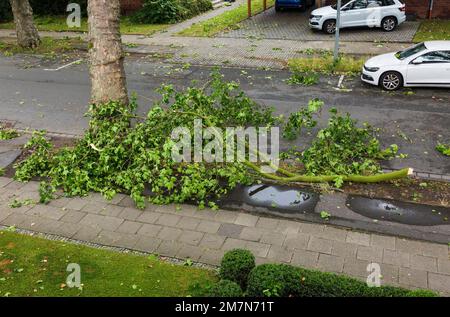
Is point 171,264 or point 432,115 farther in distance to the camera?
point 432,115

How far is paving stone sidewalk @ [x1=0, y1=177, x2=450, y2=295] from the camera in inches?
256

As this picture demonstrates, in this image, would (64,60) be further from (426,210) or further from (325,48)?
(426,210)

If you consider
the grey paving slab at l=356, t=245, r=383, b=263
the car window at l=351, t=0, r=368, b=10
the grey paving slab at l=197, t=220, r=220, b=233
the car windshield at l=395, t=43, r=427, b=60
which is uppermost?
the car window at l=351, t=0, r=368, b=10

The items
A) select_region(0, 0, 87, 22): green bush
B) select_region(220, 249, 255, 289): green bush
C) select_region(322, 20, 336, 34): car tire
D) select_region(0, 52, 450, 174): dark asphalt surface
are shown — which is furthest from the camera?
select_region(0, 0, 87, 22): green bush

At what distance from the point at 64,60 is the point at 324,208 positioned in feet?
48.5

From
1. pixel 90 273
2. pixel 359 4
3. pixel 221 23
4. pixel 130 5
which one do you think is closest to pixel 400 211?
pixel 90 273

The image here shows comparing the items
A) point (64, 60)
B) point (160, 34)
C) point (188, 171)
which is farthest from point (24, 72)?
point (188, 171)

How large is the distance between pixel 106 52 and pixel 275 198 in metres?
4.59

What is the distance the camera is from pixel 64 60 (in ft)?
62.3

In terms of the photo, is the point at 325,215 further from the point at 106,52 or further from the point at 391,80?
the point at 391,80

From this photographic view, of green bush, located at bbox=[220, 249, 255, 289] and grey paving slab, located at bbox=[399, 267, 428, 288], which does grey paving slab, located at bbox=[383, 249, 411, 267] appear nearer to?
grey paving slab, located at bbox=[399, 267, 428, 288]

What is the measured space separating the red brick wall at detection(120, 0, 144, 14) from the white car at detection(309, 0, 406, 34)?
38.8ft

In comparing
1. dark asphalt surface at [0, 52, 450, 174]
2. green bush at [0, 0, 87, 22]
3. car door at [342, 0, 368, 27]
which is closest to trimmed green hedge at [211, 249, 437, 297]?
dark asphalt surface at [0, 52, 450, 174]

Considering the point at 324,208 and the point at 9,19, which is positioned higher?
the point at 9,19
